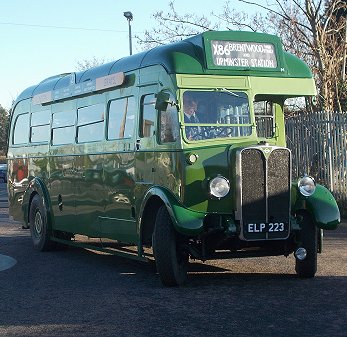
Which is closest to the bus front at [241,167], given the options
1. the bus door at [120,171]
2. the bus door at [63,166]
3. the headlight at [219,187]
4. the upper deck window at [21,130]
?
the headlight at [219,187]

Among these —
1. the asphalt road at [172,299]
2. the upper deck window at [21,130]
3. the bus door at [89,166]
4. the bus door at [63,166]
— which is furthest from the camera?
the upper deck window at [21,130]

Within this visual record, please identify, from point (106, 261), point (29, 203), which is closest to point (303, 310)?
point (106, 261)

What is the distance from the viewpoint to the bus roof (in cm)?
1007

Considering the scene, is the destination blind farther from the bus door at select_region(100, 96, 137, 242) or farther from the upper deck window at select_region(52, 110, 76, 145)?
the upper deck window at select_region(52, 110, 76, 145)

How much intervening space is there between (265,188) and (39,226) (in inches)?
249

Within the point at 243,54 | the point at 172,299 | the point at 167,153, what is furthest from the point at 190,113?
the point at 172,299

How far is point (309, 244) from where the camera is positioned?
10.2 m

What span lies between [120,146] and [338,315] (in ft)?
15.4

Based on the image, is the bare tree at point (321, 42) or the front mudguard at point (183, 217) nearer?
the front mudguard at point (183, 217)

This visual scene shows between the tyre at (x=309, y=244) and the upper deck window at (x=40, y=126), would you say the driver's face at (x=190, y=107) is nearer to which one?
the tyre at (x=309, y=244)

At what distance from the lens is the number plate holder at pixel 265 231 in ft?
31.6

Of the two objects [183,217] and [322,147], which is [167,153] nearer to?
[183,217]

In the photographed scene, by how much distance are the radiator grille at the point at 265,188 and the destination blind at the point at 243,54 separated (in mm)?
1301

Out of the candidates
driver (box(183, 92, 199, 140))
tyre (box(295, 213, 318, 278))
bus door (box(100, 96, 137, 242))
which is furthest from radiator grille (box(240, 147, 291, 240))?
bus door (box(100, 96, 137, 242))
